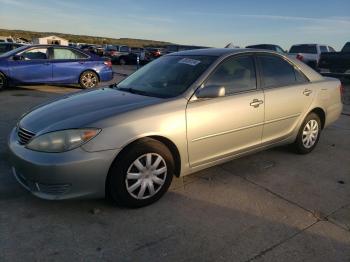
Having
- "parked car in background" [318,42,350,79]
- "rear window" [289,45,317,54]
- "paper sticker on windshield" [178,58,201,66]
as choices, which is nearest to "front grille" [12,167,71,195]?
"paper sticker on windshield" [178,58,201,66]

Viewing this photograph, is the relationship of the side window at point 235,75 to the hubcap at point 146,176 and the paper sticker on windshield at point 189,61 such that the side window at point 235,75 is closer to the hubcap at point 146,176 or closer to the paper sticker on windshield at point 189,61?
the paper sticker on windshield at point 189,61

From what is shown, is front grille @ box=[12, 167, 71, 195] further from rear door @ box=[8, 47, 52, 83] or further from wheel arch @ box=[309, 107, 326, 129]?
rear door @ box=[8, 47, 52, 83]

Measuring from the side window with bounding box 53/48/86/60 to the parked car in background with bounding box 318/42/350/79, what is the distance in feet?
35.3

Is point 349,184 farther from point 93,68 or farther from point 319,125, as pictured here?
point 93,68

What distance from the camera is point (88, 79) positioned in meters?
11.7

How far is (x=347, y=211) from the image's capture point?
353 centimetres

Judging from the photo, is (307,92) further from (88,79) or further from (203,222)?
(88,79)

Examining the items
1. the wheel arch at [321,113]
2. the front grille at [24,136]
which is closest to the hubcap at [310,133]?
the wheel arch at [321,113]

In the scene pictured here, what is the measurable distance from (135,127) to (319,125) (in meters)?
3.16

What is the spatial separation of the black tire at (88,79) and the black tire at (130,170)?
8674 mm

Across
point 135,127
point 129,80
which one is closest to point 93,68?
point 129,80

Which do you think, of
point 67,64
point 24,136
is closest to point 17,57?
point 67,64

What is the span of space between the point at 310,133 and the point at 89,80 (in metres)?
8.24

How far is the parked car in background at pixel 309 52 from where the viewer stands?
19.7m
